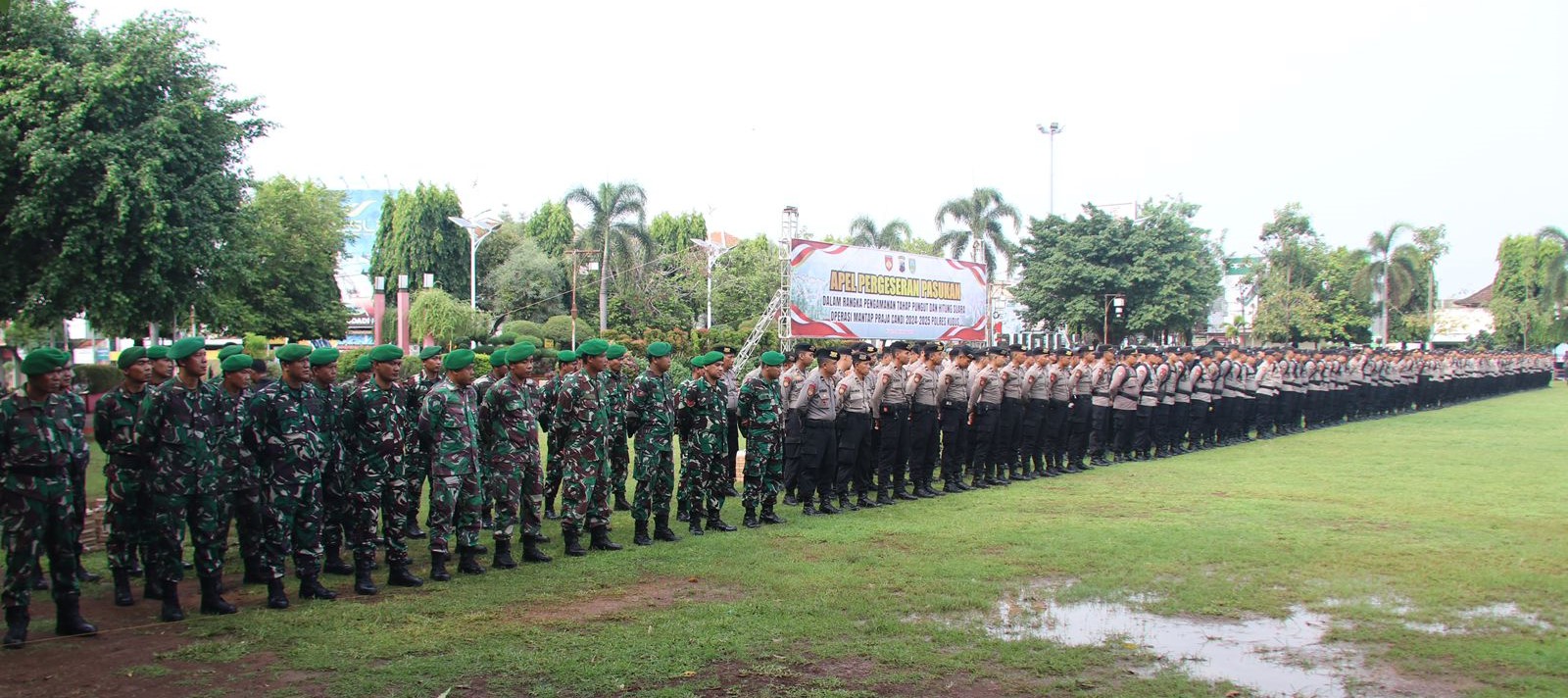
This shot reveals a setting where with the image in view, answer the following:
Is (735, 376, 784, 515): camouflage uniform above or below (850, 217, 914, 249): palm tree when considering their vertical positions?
below

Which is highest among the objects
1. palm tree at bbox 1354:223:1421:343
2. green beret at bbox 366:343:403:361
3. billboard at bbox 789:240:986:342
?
palm tree at bbox 1354:223:1421:343

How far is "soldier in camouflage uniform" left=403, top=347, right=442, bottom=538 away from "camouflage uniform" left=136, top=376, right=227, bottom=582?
4.24ft

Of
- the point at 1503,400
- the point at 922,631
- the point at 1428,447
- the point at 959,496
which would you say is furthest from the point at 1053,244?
the point at 922,631

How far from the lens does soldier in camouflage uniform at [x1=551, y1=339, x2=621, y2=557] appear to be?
852 centimetres

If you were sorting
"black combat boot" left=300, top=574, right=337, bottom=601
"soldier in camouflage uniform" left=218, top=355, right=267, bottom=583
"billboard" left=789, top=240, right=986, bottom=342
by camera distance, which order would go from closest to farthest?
"soldier in camouflage uniform" left=218, top=355, right=267, bottom=583
"black combat boot" left=300, top=574, right=337, bottom=601
"billboard" left=789, top=240, right=986, bottom=342

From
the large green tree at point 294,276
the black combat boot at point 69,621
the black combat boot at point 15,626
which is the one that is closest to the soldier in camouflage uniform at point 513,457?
the black combat boot at point 69,621

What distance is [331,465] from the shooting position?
7.95 m

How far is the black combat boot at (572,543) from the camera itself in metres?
8.61

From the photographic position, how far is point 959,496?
1240 cm

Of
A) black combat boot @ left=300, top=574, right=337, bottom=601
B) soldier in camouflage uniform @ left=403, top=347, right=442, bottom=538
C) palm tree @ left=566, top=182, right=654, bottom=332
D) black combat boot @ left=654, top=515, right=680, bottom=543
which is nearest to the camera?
black combat boot @ left=300, top=574, right=337, bottom=601

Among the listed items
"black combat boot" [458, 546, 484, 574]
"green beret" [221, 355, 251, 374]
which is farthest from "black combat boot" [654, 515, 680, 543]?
"green beret" [221, 355, 251, 374]

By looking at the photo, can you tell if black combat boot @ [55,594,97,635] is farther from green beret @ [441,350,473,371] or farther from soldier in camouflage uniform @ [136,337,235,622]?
green beret @ [441,350,473,371]

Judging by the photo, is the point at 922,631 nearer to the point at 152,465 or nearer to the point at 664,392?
the point at 664,392

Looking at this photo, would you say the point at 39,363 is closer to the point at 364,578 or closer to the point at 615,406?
the point at 364,578
